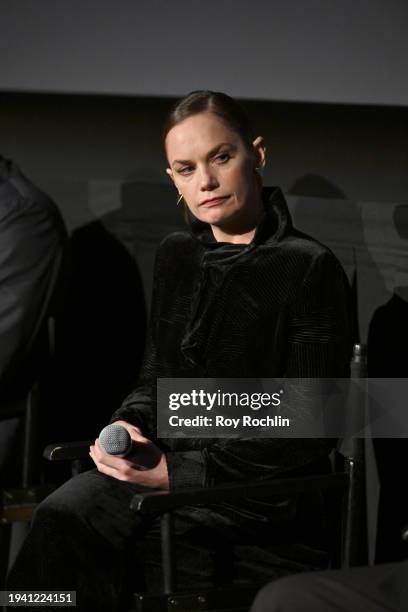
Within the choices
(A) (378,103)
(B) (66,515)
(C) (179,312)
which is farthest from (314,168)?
(B) (66,515)

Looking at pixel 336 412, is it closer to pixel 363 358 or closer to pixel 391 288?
pixel 363 358

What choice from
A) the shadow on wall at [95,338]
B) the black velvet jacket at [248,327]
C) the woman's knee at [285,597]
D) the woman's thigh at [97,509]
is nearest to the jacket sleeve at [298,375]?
the black velvet jacket at [248,327]

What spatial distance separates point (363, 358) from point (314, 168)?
580mm

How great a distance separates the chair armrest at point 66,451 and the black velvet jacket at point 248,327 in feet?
0.35

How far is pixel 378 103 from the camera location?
2.53m

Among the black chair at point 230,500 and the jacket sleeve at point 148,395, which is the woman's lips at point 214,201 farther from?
the black chair at point 230,500

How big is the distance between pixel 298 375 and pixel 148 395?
1.26 feet

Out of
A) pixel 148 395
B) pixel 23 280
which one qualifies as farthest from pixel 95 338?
pixel 148 395

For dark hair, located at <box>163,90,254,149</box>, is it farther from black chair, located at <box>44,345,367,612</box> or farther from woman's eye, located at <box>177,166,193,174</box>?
black chair, located at <box>44,345,367,612</box>

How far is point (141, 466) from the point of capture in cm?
216

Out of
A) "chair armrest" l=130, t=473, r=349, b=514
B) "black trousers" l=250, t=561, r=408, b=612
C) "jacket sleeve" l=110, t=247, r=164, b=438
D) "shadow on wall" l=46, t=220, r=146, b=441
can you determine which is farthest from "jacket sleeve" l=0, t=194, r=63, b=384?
"black trousers" l=250, t=561, r=408, b=612

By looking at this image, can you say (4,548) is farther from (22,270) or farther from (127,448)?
(127,448)

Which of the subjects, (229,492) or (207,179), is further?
(207,179)

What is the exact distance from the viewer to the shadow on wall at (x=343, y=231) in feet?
8.44
